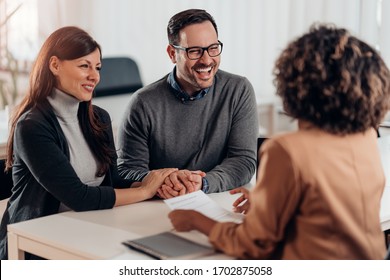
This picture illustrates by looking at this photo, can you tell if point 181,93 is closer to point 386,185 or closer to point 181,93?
point 181,93

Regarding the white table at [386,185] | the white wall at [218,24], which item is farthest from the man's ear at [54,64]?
the white wall at [218,24]

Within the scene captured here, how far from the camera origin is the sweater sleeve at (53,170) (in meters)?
2.18

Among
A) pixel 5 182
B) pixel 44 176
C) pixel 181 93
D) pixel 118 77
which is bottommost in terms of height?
pixel 118 77

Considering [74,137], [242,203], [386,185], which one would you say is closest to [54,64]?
[74,137]

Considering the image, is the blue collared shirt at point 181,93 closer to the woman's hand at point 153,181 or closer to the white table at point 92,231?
the woman's hand at point 153,181

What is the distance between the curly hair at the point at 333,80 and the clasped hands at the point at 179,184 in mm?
797

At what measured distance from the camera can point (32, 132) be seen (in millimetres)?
2201

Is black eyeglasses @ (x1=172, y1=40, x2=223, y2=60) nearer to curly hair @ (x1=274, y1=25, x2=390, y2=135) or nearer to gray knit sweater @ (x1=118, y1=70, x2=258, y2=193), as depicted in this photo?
gray knit sweater @ (x1=118, y1=70, x2=258, y2=193)

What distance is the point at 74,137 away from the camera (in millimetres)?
2385

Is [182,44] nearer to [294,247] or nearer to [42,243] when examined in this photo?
[42,243]

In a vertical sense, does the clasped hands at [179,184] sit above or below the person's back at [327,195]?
below

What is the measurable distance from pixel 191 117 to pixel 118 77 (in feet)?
6.74

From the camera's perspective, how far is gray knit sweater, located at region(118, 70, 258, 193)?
8.84ft
